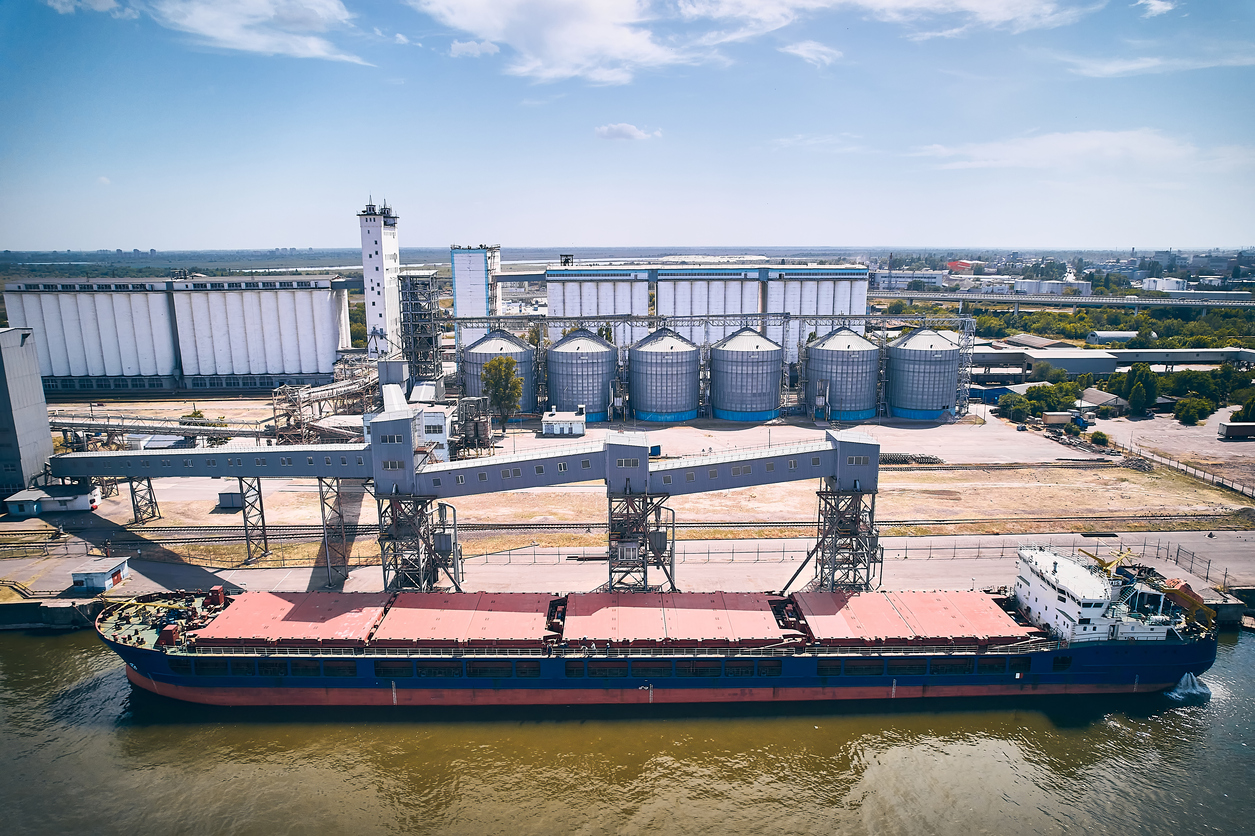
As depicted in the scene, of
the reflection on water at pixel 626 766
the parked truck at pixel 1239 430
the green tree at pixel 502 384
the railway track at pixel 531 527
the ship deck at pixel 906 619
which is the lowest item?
the reflection on water at pixel 626 766

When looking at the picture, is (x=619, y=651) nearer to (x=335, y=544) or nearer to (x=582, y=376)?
(x=335, y=544)

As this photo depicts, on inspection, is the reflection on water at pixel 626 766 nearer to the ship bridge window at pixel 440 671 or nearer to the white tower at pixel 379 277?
the ship bridge window at pixel 440 671

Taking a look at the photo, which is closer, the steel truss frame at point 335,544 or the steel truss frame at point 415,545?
the steel truss frame at point 415,545

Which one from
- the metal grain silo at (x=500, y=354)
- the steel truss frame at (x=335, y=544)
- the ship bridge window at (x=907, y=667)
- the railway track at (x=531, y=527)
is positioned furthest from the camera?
the metal grain silo at (x=500, y=354)

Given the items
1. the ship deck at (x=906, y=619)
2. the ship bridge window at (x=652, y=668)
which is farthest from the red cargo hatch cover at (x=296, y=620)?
the ship deck at (x=906, y=619)

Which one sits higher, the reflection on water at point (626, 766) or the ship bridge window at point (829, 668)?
the ship bridge window at point (829, 668)

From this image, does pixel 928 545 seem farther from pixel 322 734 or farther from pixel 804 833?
pixel 322 734

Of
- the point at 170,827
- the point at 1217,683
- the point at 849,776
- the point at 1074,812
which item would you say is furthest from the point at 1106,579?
the point at 170,827
